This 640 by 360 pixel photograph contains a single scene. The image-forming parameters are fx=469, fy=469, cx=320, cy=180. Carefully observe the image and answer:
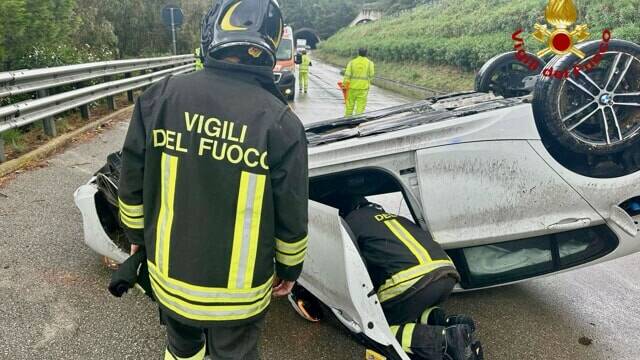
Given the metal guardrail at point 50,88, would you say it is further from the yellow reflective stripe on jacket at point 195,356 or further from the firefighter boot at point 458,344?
the firefighter boot at point 458,344

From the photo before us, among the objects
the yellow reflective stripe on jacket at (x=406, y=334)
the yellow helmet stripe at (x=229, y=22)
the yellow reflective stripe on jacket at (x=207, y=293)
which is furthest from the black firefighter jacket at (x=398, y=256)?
the yellow helmet stripe at (x=229, y=22)

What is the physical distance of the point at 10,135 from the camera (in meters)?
5.10

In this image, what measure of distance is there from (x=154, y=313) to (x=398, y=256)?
55.3 inches

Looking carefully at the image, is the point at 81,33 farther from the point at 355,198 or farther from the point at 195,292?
the point at 195,292

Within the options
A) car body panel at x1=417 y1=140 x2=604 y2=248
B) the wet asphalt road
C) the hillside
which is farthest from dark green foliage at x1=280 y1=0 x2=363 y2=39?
car body panel at x1=417 y1=140 x2=604 y2=248

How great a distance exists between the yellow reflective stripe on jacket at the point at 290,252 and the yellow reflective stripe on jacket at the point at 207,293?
0.13 meters

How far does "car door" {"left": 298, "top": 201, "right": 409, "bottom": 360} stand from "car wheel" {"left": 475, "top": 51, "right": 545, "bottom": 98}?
220 cm

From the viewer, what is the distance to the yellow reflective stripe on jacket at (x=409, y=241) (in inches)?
89.4

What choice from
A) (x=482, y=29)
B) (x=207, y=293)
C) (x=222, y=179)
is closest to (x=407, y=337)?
(x=207, y=293)

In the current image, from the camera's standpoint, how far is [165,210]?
163 centimetres

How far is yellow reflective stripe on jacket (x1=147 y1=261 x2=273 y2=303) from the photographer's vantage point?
5.31ft

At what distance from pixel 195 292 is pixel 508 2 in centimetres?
2882

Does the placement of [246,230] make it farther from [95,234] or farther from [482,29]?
[482,29]

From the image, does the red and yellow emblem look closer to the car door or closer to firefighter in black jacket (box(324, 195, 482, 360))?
firefighter in black jacket (box(324, 195, 482, 360))
